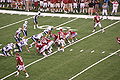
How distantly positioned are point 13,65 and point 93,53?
517 centimetres

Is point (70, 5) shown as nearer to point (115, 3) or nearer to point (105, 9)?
point (105, 9)

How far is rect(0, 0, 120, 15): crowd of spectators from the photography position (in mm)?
38000

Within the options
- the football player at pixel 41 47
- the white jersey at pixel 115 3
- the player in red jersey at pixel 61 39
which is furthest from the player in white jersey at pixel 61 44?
the white jersey at pixel 115 3

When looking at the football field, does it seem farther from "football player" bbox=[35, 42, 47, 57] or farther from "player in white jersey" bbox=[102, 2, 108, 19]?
"player in white jersey" bbox=[102, 2, 108, 19]

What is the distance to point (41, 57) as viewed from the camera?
27984 millimetres

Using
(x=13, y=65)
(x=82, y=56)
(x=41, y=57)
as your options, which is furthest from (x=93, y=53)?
(x=13, y=65)

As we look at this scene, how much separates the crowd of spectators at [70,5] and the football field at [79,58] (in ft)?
9.43

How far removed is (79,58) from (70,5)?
12496 mm

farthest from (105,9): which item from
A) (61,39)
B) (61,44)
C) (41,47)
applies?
(41,47)

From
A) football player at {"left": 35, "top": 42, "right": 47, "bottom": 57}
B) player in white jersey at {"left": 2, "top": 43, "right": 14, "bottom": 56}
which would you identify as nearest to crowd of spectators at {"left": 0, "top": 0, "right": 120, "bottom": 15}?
football player at {"left": 35, "top": 42, "right": 47, "bottom": 57}

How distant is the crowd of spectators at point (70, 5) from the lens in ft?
125

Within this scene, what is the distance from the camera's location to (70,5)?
3919 cm

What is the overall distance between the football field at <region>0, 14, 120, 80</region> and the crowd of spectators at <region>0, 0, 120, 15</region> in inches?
113

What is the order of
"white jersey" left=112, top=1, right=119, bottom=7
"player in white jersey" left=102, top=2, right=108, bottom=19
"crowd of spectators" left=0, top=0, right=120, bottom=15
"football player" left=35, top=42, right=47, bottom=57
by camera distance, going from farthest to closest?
"crowd of spectators" left=0, top=0, right=120, bottom=15 → "white jersey" left=112, top=1, right=119, bottom=7 → "player in white jersey" left=102, top=2, right=108, bottom=19 → "football player" left=35, top=42, right=47, bottom=57
